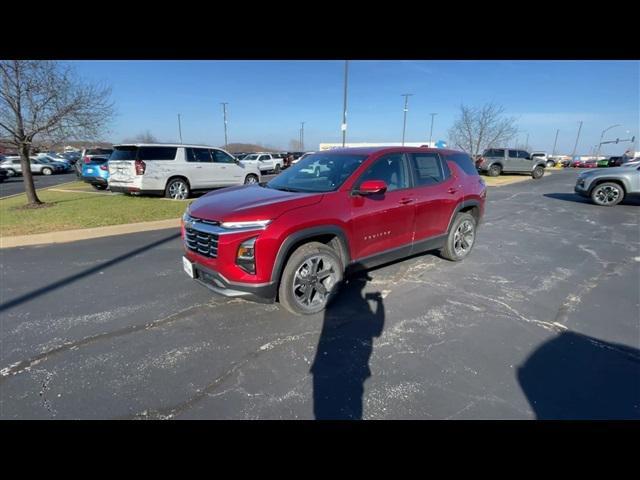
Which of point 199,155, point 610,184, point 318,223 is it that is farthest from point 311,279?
point 610,184

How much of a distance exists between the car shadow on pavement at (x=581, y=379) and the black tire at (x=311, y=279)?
1.87 metres

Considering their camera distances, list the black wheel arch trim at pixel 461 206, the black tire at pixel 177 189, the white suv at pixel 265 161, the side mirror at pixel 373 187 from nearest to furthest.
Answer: the side mirror at pixel 373 187
the black wheel arch trim at pixel 461 206
the black tire at pixel 177 189
the white suv at pixel 265 161

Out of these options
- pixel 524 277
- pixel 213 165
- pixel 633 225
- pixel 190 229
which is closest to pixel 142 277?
pixel 190 229

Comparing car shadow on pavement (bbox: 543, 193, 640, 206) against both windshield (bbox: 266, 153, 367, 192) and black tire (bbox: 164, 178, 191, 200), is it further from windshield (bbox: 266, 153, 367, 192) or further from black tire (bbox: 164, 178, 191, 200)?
black tire (bbox: 164, 178, 191, 200)

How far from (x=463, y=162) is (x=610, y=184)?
9355mm

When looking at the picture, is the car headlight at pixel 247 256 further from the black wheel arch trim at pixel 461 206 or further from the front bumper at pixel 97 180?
the front bumper at pixel 97 180

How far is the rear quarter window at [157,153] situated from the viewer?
9859 mm

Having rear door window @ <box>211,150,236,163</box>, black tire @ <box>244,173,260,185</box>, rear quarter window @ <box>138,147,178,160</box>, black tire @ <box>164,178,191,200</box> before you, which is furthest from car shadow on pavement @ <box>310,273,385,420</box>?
black tire @ <box>244,173,260,185</box>

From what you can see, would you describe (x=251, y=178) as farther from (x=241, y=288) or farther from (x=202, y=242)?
(x=241, y=288)

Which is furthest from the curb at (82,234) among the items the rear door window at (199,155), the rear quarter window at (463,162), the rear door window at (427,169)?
the rear quarter window at (463,162)

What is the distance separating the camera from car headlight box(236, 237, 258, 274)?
2.86m
